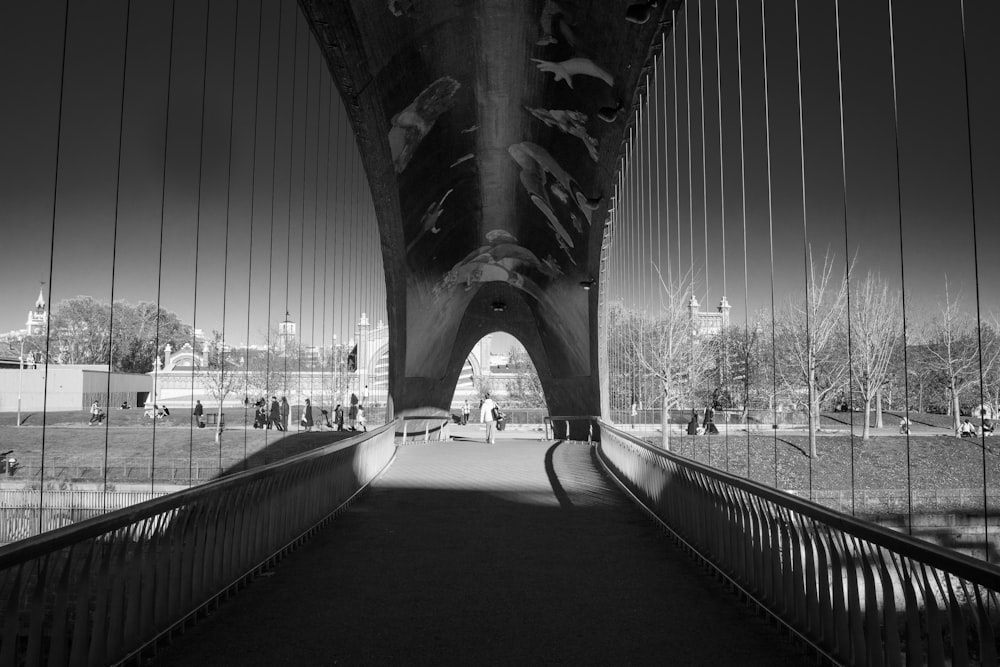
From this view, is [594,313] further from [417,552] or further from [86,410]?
[86,410]

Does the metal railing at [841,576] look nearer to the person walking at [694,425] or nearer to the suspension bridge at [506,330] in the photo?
the suspension bridge at [506,330]

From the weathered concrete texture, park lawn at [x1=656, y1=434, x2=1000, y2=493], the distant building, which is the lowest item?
park lawn at [x1=656, y1=434, x2=1000, y2=493]

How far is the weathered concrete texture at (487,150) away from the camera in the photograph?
13.8m

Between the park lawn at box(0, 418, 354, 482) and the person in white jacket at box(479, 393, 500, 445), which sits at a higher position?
the person in white jacket at box(479, 393, 500, 445)

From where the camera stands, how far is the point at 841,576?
3.72 metres

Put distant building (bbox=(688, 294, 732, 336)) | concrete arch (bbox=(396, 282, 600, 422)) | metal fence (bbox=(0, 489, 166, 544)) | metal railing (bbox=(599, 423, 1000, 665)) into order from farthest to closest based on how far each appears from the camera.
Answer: concrete arch (bbox=(396, 282, 600, 422)) → distant building (bbox=(688, 294, 732, 336)) → metal fence (bbox=(0, 489, 166, 544)) → metal railing (bbox=(599, 423, 1000, 665))

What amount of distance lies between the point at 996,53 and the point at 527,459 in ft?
33.0

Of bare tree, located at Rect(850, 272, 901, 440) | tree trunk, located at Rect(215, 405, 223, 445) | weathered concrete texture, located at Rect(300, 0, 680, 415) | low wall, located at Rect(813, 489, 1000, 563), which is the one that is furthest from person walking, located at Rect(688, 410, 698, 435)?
tree trunk, located at Rect(215, 405, 223, 445)

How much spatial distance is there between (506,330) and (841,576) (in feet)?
116

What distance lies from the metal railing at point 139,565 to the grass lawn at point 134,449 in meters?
14.9

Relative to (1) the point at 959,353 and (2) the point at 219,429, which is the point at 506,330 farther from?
(2) the point at 219,429

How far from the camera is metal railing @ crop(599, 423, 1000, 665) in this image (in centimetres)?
287

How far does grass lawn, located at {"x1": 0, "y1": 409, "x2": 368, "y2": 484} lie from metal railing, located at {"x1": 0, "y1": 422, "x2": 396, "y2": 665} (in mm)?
14892

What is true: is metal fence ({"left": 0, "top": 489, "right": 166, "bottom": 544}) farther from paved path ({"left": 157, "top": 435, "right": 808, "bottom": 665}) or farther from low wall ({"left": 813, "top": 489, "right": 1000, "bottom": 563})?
low wall ({"left": 813, "top": 489, "right": 1000, "bottom": 563})
